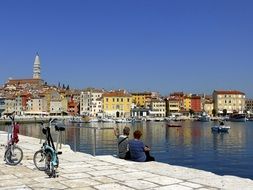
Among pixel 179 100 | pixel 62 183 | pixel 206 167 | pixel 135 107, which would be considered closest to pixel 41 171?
pixel 62 183

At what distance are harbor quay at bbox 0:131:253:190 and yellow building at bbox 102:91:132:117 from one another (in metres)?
156

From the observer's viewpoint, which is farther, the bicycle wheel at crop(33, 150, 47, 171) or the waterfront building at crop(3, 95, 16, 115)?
the waterfront building at crop(3, 95, 16, 115)

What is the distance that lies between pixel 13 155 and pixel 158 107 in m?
177

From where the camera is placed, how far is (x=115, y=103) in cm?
16975

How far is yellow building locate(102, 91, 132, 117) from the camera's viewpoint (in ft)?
553

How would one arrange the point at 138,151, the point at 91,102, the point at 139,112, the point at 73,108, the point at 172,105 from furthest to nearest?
the point at 172,105 < the point at 73,108 < the point at 139,112 < the point at 91,102 < the point at 138,151

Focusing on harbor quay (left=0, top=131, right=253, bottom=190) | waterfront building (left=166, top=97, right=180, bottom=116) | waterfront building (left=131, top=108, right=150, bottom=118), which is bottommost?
harbor quay (left=0, top=131, right=253, bottom=190)

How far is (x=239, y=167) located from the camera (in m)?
29.7

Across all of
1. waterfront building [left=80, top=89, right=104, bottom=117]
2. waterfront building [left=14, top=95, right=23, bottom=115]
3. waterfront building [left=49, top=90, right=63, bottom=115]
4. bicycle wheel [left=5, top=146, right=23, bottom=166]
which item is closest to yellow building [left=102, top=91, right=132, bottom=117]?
waterfront building [left=80, top=89, right=104, bottom=117]

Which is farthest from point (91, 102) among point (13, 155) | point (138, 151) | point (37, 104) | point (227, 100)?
point (138, 151)

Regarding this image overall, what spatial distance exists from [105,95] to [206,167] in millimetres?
138990

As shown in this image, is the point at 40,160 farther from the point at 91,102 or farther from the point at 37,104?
the point at 37,104

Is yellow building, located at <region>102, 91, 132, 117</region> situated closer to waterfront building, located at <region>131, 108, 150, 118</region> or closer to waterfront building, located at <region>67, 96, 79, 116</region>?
waterfront building, located at <region>131, 108, 150, 118</region>

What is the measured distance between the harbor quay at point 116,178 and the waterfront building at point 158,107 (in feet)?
575
